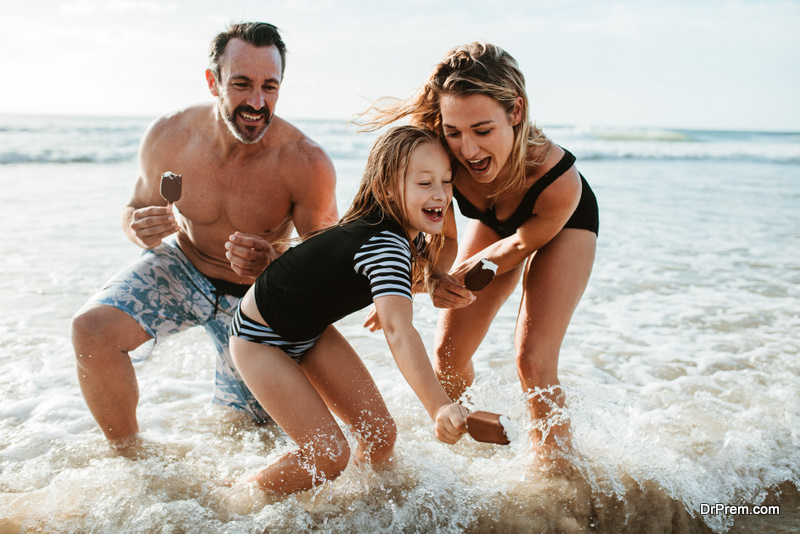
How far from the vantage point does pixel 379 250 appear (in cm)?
271

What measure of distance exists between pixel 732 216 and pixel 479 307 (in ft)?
26.9

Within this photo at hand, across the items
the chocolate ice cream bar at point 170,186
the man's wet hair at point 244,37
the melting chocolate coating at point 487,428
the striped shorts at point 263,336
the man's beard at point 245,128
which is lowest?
the striped shorts at point 263,336

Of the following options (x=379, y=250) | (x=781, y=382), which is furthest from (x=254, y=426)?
(x=781, y=382)

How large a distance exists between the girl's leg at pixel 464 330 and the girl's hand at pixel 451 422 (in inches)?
60.3

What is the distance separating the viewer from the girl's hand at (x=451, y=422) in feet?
7.38

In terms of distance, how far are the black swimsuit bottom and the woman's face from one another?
28 centimetres

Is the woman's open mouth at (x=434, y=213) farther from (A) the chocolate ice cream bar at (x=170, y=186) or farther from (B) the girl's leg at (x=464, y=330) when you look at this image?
(A) the chocolate ice cream bar at (x=170, y=186)

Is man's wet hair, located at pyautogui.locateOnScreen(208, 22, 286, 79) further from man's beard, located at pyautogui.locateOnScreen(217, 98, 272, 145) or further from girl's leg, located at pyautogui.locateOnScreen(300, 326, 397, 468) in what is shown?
girl's leg, located at pyautogui.locateOnScreen(300, 326, 397, 468)

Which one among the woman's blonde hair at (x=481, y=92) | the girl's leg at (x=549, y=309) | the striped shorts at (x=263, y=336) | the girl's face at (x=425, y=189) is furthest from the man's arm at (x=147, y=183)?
the girl's leg at (x=549, y=309)

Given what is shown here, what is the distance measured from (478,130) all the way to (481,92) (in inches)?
6.7

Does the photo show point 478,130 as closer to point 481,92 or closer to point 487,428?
point 481,92

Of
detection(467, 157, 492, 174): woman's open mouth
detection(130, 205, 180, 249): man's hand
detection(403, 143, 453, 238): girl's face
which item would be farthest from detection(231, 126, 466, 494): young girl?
detection(130, 205, 180, 249): man's hand

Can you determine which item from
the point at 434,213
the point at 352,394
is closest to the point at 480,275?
the point at 434,213

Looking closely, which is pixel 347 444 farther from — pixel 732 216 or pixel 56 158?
pixel 56 158
